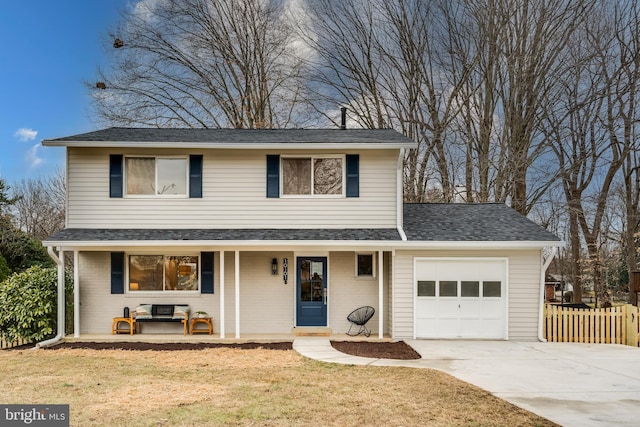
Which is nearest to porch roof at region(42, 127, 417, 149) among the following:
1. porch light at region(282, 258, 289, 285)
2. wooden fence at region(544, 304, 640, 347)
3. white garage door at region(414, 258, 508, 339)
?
porch light at region(282, 258, 289, 285)

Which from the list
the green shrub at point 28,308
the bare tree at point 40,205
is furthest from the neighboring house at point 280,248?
the bare tree at point 40,205

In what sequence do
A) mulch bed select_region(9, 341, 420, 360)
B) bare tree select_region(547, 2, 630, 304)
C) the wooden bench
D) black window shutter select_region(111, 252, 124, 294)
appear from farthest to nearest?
bare tree select_region(547, 2, 630, 304), black window shutter select_region(111, 252, 124, 294), the wooden bench, mulch bed select_region(9, 341, 420, 360)

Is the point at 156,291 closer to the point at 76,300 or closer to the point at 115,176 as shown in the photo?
the point at 76,300

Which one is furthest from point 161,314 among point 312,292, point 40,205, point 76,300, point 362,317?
point 40,205

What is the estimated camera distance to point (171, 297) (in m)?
14.0

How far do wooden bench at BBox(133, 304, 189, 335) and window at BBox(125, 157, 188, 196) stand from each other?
2924 millimetres

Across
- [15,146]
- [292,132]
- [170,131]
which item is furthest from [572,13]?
[15,146]

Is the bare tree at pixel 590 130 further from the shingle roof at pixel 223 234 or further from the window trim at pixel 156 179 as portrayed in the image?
the window trim at pixel 156 179

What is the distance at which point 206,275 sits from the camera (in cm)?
1396

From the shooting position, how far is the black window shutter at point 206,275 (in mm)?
13906

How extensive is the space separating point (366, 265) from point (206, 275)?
4.22m

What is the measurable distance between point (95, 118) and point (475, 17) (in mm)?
18070

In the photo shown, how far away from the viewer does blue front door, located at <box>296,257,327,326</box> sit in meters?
14.0

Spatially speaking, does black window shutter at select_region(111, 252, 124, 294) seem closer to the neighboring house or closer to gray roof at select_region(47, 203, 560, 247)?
the neighboring house
